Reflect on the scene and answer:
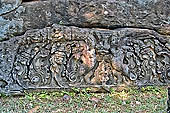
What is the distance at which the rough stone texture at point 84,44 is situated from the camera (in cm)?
392

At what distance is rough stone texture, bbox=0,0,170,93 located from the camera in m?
3.92

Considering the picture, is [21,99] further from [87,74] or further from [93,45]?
[93,45]

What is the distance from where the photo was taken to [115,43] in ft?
13.0

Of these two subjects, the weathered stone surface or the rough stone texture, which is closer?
the rough stone texture

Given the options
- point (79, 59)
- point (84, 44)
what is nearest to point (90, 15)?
point (84, 44)

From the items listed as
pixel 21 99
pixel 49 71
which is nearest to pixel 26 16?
pixel 49 71

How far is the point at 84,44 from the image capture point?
3951 millimetres

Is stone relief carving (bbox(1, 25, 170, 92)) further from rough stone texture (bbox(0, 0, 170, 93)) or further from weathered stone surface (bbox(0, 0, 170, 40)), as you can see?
weathered stone surface (bbox(0, 0, 170, 40))

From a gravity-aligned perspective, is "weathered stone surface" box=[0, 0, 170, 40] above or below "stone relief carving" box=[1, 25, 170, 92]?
above

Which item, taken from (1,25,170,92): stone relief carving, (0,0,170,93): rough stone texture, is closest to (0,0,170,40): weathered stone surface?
(0,0,170,93): rough stone texture

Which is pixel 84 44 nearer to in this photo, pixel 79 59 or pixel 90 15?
pixel 79 59

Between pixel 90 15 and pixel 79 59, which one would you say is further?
pixel 90 15

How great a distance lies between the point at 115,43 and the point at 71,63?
2.31 ft

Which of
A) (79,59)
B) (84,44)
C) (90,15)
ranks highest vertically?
(90,15)
